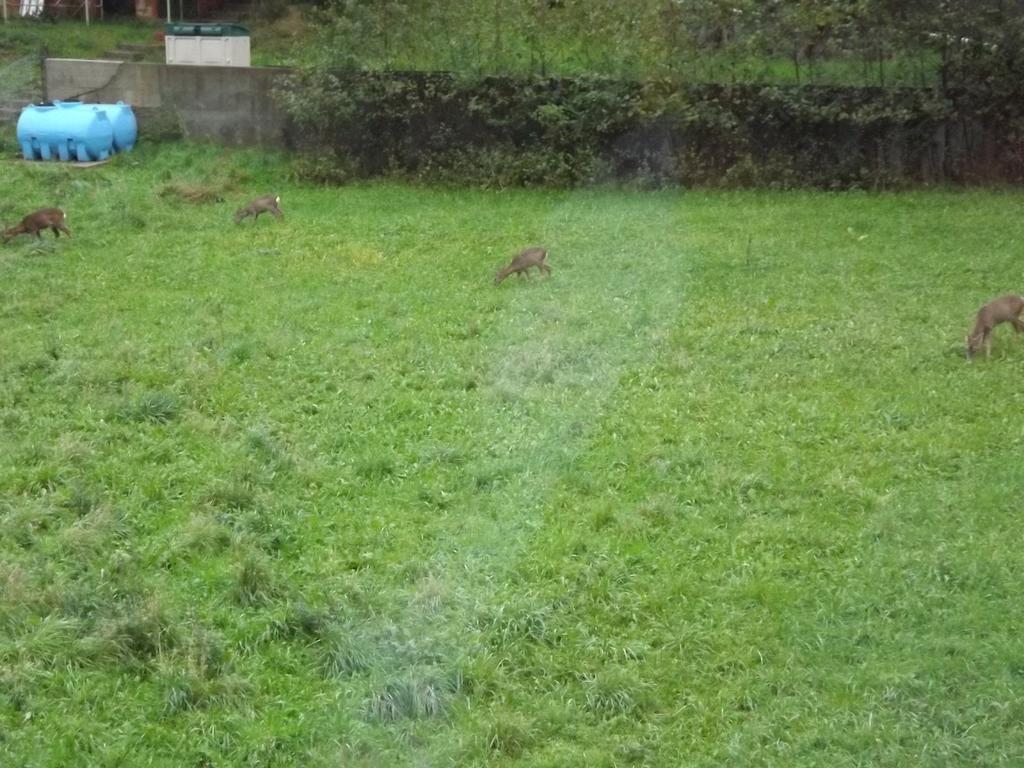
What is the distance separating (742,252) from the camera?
12766 millimetres

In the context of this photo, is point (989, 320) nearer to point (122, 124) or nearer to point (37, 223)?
point (37, 223)

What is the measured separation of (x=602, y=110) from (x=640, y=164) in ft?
2.92

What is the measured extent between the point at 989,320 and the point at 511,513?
14.6 ft

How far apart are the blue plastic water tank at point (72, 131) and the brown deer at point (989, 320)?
1282 cm

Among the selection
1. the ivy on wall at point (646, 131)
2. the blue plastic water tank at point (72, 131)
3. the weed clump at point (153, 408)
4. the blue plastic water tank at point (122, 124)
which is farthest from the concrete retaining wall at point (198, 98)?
the weed clump at point (153, 408)

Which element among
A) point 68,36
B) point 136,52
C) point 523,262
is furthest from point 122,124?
point 523,262

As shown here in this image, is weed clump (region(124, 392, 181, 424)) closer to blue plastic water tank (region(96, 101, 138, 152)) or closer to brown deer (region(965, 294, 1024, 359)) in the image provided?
brown deer (region(965, 294, 1024, 359))

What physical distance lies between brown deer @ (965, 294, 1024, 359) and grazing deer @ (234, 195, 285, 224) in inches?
325

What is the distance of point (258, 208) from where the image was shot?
14391 millimetres

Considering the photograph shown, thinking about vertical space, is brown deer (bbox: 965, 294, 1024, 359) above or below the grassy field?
above

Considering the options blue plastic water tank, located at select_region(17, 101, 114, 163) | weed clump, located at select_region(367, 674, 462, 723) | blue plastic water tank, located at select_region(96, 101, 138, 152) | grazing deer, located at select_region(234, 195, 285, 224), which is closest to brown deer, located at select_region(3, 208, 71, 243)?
grazing deer, located at select_region(234, 195, 285, 224)

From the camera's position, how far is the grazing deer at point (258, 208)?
1438 cm

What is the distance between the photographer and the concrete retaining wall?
59.6 feet

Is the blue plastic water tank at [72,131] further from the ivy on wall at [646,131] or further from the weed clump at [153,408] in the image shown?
the weed clump at [153,408]
